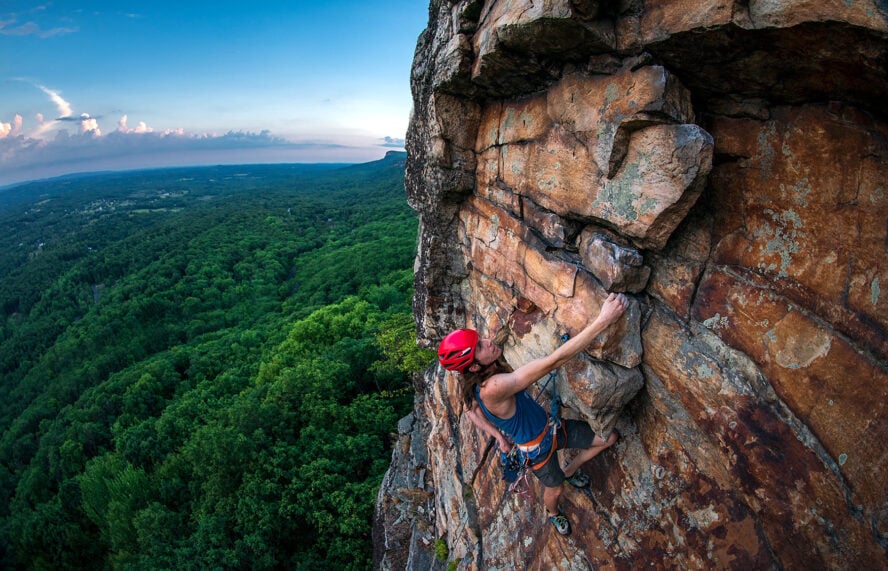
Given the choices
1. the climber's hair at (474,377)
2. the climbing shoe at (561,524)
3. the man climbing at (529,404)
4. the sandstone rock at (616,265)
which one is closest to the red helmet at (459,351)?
the man climbing at (529,404)

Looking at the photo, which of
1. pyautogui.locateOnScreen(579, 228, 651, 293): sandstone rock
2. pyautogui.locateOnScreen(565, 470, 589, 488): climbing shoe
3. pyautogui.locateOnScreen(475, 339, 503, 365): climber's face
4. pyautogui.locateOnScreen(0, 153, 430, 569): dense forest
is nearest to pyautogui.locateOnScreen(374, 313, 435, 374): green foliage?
pyautogui.locateOnScreen(0, 153, 430, 569): dense forest

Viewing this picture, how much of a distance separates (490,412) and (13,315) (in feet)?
302

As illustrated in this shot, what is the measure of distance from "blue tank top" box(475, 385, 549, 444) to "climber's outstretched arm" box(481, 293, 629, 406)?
0.42m

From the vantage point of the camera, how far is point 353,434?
2155cm

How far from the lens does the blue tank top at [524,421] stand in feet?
14.9

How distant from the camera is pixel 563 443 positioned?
4809mm

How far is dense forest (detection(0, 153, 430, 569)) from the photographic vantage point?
57.0 feet

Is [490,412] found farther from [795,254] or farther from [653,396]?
[795,254]

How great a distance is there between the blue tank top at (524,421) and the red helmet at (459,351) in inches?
20.9

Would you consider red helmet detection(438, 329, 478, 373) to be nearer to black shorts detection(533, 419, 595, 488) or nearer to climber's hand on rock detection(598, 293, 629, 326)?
climber's hand on rock detection(598, 293, 629, 326)

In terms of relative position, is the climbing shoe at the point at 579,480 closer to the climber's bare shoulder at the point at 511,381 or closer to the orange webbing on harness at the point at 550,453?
the orange webbing on harness at the point at 550,453

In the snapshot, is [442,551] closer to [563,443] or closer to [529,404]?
[563,443]

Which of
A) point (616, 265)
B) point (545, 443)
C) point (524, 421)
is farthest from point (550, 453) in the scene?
point (616, 265)

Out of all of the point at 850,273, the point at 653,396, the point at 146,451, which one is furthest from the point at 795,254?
the point at 146,451
